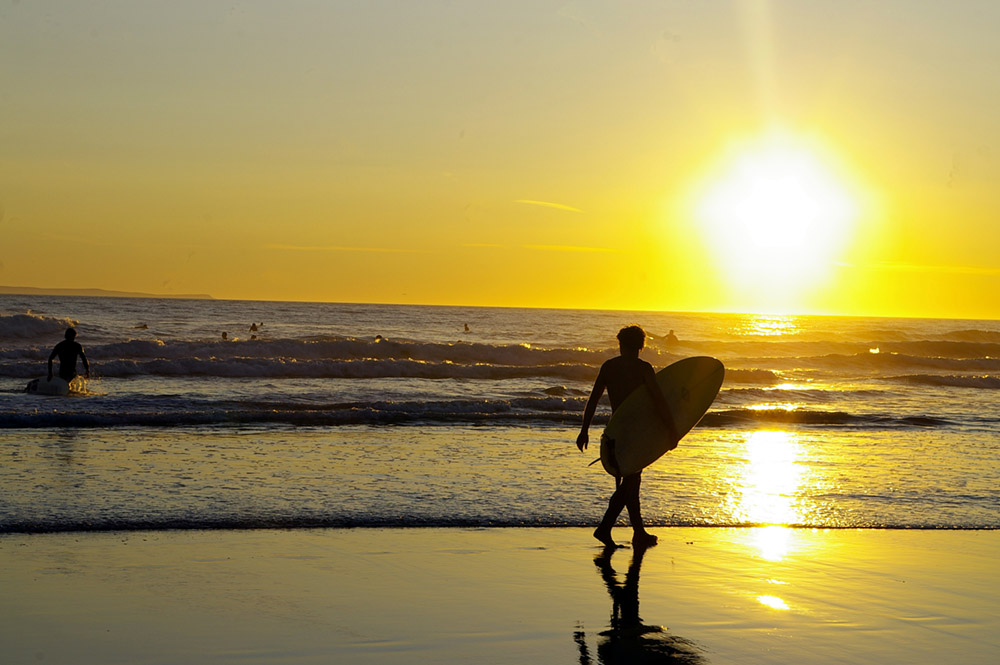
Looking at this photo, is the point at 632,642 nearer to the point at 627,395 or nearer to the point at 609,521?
the point at 609,521

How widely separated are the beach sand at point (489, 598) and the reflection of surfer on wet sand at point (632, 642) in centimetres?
2

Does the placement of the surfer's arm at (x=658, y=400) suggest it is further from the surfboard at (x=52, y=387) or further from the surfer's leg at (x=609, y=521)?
the surfboard at (x=52, y=387)

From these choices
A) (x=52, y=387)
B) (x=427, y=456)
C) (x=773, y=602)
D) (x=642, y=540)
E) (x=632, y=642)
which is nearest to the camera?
(x=632, y=642)

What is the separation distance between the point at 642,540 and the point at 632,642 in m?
2.50

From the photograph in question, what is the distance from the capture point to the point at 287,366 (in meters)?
30.6

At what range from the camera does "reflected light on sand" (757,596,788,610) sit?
599cm

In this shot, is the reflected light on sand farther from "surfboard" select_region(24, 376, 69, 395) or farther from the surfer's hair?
"surfboard" select_region(24, 376, 69, 395)

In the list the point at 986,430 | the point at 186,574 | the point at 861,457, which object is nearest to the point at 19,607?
the point at 186,574

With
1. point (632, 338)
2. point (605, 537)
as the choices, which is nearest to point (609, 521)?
point (605, 537)

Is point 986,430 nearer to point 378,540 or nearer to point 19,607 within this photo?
point 378,540

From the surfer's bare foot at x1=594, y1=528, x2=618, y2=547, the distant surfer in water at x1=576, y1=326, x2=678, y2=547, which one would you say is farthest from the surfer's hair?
the surfer's bare foot at x1=594, y1=528, x2=618, y2=547

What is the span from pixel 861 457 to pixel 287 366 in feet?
68.7

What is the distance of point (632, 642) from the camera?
5.30m

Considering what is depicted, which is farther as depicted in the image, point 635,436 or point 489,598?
point 635,436
